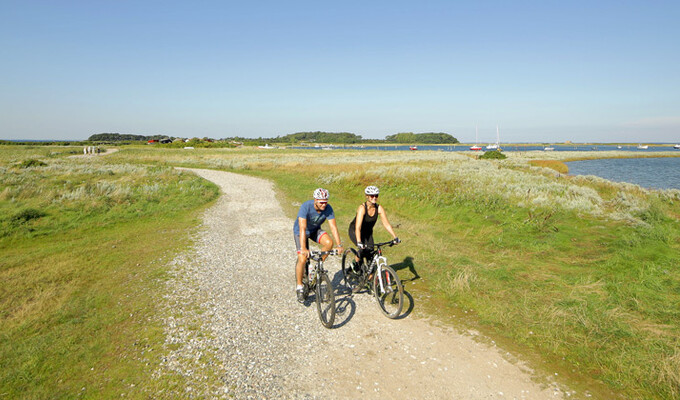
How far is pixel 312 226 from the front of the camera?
7.12 meters

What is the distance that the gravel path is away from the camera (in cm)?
497

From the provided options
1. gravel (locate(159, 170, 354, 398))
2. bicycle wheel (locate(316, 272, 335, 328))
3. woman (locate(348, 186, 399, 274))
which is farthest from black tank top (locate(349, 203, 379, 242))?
gravel (locate(159, 170, 354, 398))

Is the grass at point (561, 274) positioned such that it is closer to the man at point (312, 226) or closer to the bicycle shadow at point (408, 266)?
the bicycle shadow at point (408, 266)

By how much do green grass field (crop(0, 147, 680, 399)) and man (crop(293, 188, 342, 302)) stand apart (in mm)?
2894

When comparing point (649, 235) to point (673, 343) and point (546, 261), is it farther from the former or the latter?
point (673, 343)

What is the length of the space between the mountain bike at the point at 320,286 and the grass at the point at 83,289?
2750 mm

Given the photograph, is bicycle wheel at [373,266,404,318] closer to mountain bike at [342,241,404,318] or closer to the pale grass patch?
mountain bike at [342,241,404,318]

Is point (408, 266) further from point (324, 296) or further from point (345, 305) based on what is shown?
point (324, 296)

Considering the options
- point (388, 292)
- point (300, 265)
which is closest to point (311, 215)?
point (300, 265)

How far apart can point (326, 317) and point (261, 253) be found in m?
5.34

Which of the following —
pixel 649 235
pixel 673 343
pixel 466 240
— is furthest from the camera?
pixel 466 240

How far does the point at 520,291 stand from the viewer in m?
8.20

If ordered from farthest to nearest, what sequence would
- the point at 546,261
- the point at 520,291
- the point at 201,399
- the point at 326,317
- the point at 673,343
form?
the point at 546,261, the point at 520,291, the point at 326,317, the point at 673,343, the point at 201,399

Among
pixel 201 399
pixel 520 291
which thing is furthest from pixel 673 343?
pixel 201 399
